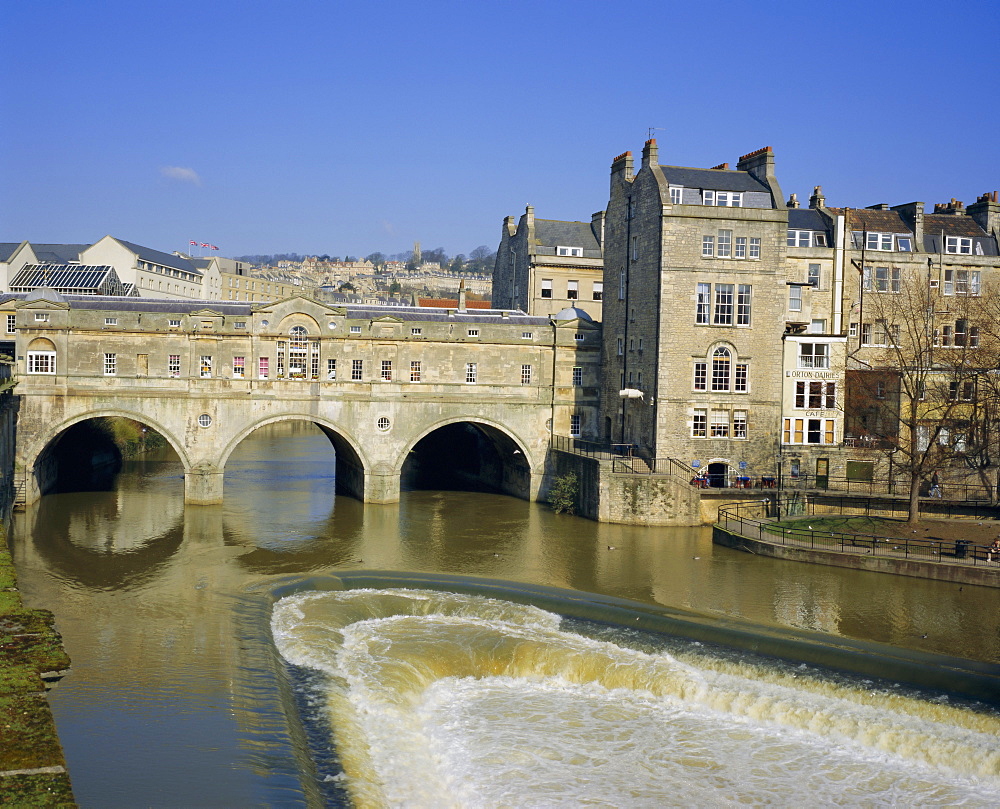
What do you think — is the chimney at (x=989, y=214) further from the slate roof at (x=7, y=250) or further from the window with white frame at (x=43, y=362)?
the slate roof at (x=7, y=250)

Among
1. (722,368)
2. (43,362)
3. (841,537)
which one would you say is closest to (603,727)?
(841,537)

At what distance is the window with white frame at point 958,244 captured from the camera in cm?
5191

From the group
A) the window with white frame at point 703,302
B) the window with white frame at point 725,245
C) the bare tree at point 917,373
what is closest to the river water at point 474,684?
the bare tree at point 917,373

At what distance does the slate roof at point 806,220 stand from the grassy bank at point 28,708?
4039 cm

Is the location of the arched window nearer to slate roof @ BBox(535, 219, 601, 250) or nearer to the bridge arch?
slate roof @ BBox(535, 219, 601, 250)

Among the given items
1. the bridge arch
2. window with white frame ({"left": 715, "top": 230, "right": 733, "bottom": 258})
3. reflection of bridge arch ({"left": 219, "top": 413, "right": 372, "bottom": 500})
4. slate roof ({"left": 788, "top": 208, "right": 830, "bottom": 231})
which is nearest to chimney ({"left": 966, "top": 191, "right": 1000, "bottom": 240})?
slate roof ({"left": 788, "top": 208, "right": 830, "bottom": 231})

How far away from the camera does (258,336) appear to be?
46.1 m

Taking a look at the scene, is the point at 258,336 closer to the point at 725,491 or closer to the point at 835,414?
the point at 725,491

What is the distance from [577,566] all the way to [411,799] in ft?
58.1

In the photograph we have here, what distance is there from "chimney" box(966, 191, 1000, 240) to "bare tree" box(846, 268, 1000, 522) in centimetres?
642

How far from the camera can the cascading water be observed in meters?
19.1

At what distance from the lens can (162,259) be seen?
97125 millimetres

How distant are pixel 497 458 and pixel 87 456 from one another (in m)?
24.1

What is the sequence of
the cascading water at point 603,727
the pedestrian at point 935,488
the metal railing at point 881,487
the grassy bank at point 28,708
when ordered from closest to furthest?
1. the grassy bank at point 28,708
2. the cascading water at point 603,727
3. the pedestrian at point 935,488
4. the metal railing at point 881,487
